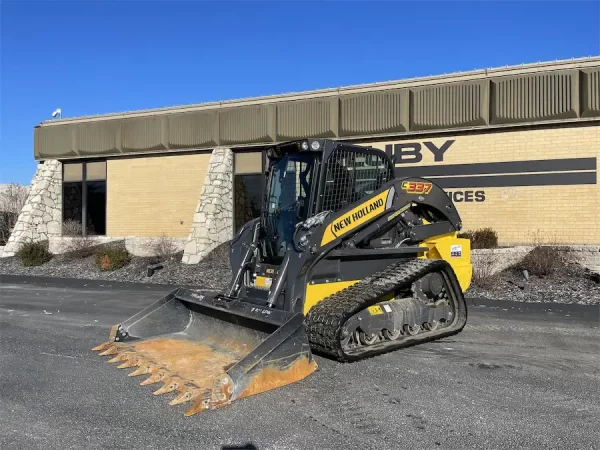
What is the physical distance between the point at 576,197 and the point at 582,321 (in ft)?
23.3

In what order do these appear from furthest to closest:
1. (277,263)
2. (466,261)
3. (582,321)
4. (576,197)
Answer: (576,197) < (582,321) < (466,261) < (277,263)

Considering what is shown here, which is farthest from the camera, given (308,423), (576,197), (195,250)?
(195,250)

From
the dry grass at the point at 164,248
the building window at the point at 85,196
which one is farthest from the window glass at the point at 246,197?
the building window at the point at 85,196

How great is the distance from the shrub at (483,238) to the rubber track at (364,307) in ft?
26.6

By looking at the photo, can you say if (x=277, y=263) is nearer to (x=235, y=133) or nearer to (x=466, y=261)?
(x=466, y=261)

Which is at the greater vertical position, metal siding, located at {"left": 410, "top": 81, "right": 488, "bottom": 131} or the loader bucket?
metal siding, located at {"left": 410, "top": 81, "right": 488, "bottom": 131}

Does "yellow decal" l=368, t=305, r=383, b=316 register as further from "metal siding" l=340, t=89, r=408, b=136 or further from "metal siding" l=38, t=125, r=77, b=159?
"metal siding" l=38, t=125, r=77, b=159

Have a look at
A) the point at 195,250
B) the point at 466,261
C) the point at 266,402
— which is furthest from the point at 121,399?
the point at 195,250

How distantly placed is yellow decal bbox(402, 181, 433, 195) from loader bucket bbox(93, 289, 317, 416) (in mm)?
2718

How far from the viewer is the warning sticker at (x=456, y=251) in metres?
7.79

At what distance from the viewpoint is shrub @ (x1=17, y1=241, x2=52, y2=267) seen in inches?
758

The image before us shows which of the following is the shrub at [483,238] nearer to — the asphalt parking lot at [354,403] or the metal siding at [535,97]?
the metal siding at [535,97]

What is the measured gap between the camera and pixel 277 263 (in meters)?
6.62

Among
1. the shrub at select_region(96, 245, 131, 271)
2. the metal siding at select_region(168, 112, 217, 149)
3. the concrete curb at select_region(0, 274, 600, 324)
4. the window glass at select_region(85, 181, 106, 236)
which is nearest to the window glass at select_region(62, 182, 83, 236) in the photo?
the window glass at select_region(85, 181, 106, 236)
